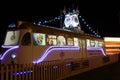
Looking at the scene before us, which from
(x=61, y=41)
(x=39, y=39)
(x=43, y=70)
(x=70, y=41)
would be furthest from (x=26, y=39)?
(x=70, y=41)

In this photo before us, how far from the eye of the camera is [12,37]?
48.8ft

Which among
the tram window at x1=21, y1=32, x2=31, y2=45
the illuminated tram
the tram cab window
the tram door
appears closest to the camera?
the illuminated tram

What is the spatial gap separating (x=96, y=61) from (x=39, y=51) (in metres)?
8.23

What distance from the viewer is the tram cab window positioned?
14480 millimetres

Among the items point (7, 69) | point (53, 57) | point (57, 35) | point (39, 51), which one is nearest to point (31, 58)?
point (39, 51)

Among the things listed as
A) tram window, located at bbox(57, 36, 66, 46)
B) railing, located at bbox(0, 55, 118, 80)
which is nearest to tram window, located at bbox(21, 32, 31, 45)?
railing, located at bbox(0, 55, 118, 80)

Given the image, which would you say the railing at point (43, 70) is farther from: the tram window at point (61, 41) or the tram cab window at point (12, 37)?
the tram cab window at point (12, 37)

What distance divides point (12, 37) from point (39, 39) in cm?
163

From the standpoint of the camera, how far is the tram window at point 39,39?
48.4 ft

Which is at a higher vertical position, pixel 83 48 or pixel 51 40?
pixel 51 40

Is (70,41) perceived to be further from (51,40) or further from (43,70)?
(43,70)

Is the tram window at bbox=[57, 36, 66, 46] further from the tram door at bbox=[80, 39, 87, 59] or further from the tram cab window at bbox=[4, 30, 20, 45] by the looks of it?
the tram door at bbox=[80, 39, 87, 59]

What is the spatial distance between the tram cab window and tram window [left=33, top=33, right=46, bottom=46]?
1.01 meters

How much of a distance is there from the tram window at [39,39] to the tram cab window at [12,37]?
3.33 feet
